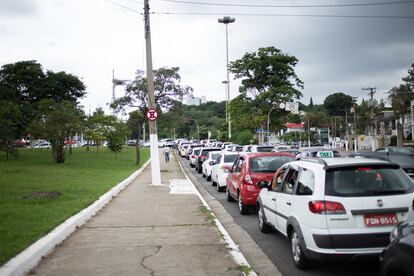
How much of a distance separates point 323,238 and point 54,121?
87.2 ft

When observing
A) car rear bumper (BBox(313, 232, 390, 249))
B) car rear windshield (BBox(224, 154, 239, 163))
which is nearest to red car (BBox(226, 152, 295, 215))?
car rear bumper (BBox(313, 232, 390, 249))

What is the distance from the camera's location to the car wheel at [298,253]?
243 inches

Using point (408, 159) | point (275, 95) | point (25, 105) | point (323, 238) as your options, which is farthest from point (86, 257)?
point (275, 95)

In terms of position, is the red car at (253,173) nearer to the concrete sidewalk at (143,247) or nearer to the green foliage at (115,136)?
the concrete sidewalk at (143,247)

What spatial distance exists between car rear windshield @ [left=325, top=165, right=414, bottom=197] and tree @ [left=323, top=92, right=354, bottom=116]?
14443cm

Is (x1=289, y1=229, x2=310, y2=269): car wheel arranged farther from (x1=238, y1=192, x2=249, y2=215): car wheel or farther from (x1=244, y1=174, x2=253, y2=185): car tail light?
(x1=238, y1=192, x2=249, y2=215): car wheel

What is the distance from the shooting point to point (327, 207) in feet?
18.7

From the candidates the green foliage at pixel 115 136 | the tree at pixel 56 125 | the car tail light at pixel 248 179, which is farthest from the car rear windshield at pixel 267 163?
the green foliage at pixel 115 136

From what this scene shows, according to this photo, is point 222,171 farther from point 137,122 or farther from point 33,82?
point 33,82

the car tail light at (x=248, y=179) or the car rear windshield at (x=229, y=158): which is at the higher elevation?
the car rear windshield at (x=229, y=158)

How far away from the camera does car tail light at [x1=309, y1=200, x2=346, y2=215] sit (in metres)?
5.67

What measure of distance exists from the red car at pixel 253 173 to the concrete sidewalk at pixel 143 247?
112 cm

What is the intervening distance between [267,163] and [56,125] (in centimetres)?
2110

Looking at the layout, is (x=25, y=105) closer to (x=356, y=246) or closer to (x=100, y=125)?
(x=100, y=125)
